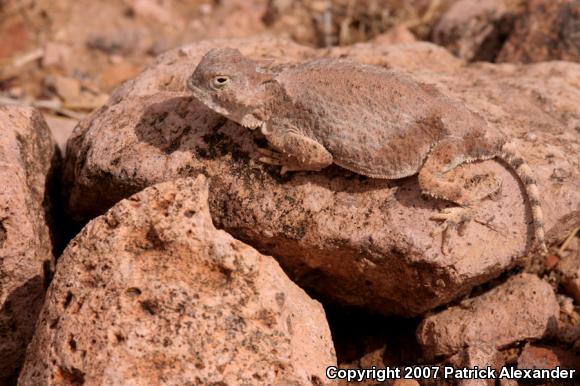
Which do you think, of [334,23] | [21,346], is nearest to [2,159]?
Answer: [21,346]

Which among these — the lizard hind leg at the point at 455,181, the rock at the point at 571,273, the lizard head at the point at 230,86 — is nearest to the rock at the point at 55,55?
the lizard head at the point at 230,86

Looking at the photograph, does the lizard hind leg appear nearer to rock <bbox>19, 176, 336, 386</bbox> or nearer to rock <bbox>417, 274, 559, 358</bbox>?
rock <bbox>417, 274, 559, 358</bbox>

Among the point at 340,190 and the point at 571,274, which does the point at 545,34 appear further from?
the point at 340,190

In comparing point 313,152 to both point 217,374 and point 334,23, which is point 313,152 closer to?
point 217,374

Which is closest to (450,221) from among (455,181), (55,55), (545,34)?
(455,181)

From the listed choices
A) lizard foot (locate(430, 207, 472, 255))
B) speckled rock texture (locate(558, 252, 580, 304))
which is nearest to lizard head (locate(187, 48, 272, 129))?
lizard foot (locate(430, 207, 472, 255))

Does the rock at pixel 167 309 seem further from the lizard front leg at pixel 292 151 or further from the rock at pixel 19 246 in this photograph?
the rock at pixel 19 246
